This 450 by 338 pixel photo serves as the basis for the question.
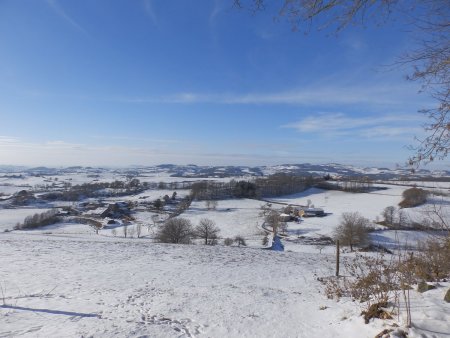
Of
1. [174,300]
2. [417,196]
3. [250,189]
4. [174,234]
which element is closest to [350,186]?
[250,189]

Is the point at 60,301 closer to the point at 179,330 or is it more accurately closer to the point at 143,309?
the point at 143,309

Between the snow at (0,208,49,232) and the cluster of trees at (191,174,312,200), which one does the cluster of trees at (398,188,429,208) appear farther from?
the snow at (0,208,49,232)

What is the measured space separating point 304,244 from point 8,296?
33.8 meters

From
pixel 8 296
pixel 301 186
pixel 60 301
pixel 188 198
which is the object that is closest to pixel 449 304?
pixel 60 301

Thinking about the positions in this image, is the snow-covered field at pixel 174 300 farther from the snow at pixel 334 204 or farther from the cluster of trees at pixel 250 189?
the cluster of trees at pixel 250 189

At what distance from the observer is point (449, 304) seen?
4578mm

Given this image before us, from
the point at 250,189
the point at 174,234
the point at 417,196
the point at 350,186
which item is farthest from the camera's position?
the point at 250,189

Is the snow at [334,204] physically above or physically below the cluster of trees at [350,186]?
below

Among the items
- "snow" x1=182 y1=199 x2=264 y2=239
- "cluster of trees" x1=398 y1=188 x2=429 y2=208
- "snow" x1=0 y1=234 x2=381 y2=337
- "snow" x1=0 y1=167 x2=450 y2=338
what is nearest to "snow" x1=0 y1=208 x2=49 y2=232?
"snow" x1=182 y1=199 x2=264 y2=239

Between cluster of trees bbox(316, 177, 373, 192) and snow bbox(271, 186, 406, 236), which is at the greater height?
cluster of trees bbox(316, 177, 373, 192)

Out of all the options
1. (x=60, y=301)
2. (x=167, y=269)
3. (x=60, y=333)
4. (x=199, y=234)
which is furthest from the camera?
(x=199, y=234)

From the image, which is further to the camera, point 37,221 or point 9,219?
point 9,219

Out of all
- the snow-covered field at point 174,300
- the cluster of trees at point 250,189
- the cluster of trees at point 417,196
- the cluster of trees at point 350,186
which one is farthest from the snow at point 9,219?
the cluster of trees at point 350,186

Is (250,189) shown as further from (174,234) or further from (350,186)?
(174,234)
